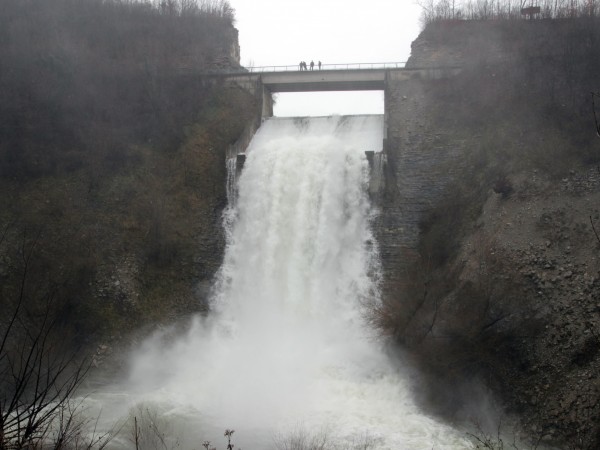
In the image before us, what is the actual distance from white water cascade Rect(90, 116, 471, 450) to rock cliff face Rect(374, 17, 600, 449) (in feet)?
5.47

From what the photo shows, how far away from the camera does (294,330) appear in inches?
1088

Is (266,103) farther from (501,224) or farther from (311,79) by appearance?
(501,224)

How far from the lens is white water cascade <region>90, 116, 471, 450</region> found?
2048cm

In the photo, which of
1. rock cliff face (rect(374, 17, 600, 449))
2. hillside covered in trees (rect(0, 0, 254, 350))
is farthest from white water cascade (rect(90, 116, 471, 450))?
hillside covered in trees (rect(0, 0, 254, 350))

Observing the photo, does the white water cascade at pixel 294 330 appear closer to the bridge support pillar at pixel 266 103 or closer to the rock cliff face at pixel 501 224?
the rock cliff face at pixel 501 224

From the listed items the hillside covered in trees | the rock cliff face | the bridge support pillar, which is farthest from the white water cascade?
the bridge support pillar

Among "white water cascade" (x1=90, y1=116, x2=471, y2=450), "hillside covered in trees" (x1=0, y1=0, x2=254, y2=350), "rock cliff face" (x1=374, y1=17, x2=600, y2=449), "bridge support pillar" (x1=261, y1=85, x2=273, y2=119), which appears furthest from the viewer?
"bridge support pillar" (x1=261, y1=85, x2=273, y2=119)

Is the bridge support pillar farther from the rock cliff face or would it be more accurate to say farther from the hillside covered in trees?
the rock cliff face

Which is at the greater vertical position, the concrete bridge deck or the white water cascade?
the concrete bridge deck

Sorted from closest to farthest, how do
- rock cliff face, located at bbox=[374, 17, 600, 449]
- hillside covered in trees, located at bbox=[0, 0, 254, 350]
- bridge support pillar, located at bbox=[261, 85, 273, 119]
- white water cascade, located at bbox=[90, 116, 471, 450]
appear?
rock cliff face, located at bbox=[374, 17, 600, 449] < white water cascade, located at bbox=[90, 116, 471, 450] < hillside covered in trees, located at bbox=[0, 0, 254, 350] < bridge support pillar, located at bbox=[261, 85, 273, 119]

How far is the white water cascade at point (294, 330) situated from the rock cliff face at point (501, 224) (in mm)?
1667

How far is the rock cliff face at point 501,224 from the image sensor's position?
65.1 ft

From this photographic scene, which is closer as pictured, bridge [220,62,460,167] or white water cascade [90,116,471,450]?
white water cascade [90,116,471,450]

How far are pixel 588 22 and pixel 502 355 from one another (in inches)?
894
